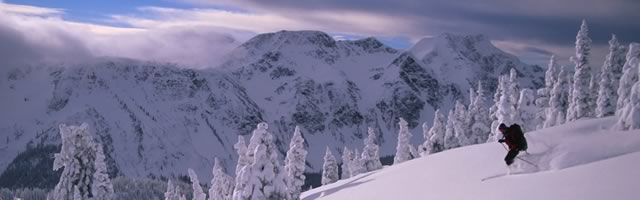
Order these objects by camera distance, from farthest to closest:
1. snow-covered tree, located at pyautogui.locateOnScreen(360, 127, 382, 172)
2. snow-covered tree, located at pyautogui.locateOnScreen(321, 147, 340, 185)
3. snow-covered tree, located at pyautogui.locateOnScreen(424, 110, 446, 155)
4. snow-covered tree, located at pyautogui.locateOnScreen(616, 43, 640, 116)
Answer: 1. snow-covered tree, located at pyautogui.locateOnScreen(360, 127, 382, 172)
2. snow-covered tree, located at pyautogui.locateOnScreen(321, 147, 340, 185)
3. snow-covered tree, located at pyautogui.locateOnScreen(424, 110, 446, 155)
4. snow-covered tree, located at pyautogui.locateOnScreen(616, 43, 640, 116)

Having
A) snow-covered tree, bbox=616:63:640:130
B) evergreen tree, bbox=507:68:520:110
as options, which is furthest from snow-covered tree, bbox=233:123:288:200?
evergreen tree, bbox=507:68:520:110

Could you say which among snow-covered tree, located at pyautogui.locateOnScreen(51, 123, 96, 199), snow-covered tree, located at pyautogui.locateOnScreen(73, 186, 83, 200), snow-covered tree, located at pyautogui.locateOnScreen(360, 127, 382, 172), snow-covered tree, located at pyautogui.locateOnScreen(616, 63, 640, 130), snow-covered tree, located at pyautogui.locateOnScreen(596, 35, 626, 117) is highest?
snow-covered tree, located at pyautogui.locateOnScreen(616, 63, 640, 130)

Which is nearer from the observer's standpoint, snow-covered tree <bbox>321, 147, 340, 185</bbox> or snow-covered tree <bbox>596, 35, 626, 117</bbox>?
snow-covered tree <bbox>596, 35, 626, 117</bbox>

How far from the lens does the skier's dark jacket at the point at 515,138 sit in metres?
16.7

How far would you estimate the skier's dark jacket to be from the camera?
16.7 m

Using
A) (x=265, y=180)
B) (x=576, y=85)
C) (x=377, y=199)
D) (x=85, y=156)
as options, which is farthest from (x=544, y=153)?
(x=576, y=85)

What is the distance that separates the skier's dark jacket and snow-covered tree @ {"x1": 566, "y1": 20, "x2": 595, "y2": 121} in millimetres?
37414

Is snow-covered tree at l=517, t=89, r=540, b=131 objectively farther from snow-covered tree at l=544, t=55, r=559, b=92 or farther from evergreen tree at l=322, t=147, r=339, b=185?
evergreen tree at l=322, t=147, r=339, b=185

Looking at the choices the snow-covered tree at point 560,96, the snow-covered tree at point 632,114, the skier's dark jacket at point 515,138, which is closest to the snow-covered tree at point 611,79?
the snow-covered tree at point 560,96

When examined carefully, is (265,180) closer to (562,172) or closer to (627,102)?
(562,172)

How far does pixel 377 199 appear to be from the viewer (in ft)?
60.4

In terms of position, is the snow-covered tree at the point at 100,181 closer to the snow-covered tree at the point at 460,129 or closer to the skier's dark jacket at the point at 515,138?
the skier's dark jacket at the point at 515,138

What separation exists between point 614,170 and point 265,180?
15268 mm

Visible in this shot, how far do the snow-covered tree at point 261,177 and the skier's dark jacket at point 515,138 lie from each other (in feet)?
35.8
